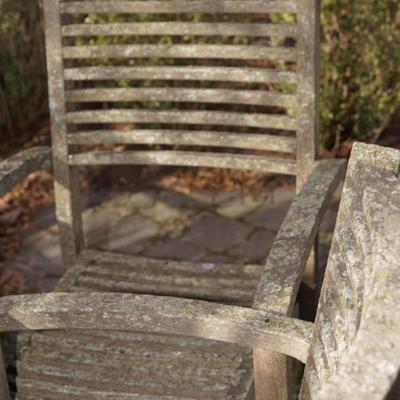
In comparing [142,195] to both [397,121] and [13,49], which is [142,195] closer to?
[13,49]

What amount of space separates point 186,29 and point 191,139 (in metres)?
0.30

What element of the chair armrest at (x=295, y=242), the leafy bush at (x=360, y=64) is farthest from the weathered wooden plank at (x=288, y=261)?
the leafy bush at (x=360, y=64)

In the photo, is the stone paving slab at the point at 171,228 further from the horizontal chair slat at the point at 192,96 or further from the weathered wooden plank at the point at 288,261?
the weathered wooden plank at the point at 288,261

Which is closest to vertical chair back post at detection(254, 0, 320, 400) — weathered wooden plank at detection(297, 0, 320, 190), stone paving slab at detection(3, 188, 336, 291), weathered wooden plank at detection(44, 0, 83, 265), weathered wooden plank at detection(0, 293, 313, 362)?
weathered wooden plank at detection(297, 0, 320, 190)

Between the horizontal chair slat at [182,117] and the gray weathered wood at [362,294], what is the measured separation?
0.85m

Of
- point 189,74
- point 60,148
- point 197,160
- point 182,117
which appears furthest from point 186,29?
point 60,148

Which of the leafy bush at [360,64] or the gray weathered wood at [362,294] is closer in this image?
the gray weathered wood at [362,294]

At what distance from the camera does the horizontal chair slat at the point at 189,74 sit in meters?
2.14

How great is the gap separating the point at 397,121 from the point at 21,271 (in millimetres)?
2042

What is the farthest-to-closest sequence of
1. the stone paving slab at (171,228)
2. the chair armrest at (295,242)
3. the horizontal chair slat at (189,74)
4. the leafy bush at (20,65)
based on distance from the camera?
the leafy bush at (20,65) → the stone paving slab at (171,228) → the horizontal chair slat at (189,74) → the chair armrest at (295,242)

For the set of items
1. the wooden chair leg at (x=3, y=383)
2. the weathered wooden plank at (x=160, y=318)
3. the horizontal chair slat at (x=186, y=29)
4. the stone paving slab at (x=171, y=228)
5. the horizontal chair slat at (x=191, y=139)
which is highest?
the horizontal chair slat at (x=186, y=29)

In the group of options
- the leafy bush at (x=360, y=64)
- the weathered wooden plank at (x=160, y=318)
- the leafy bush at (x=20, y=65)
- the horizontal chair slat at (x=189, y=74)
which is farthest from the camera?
the leafy bush at (x=20, y=65)

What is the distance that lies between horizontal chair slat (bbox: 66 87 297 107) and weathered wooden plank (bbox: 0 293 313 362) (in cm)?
88

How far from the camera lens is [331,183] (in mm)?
1979
